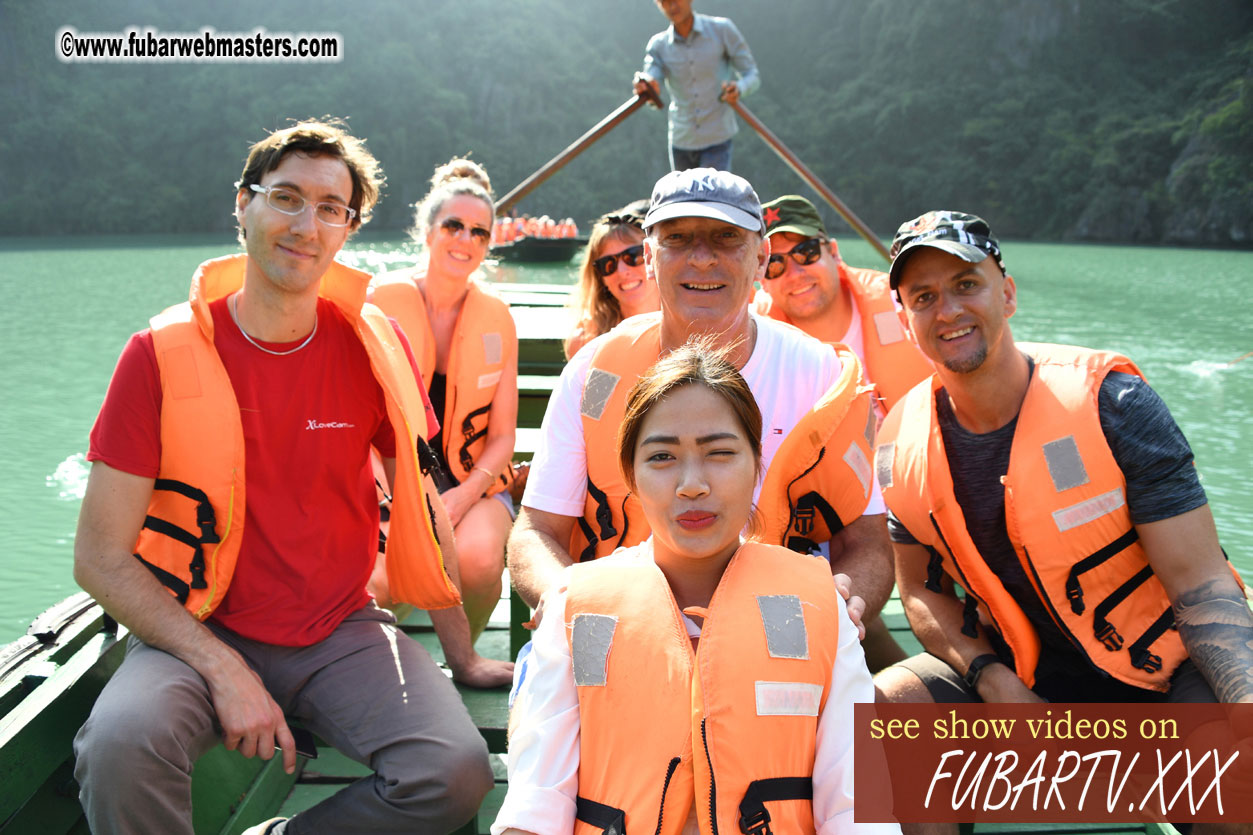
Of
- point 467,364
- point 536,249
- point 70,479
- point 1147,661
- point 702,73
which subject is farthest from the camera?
point 536,249

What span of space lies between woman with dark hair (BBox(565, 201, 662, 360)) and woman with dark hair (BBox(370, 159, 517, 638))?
0.34 meters

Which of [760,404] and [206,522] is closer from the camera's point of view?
[206,522]

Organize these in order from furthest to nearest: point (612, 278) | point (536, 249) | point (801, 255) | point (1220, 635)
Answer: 1. point (536, 249)
2. point (612, 278)
3. point (801, 255)
4. point (1220, 635)

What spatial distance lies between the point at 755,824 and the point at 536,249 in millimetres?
18456

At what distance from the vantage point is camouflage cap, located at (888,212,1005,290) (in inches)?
76.3

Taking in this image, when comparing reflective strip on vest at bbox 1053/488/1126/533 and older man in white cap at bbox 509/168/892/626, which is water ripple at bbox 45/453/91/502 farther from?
reflective strip on vest at bbox 1053/488/1126/533

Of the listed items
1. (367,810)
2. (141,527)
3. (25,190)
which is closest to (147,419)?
(141,527)

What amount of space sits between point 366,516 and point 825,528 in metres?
1.10

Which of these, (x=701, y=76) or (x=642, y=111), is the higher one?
(x=642, y=111)

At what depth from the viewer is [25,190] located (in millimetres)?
39594

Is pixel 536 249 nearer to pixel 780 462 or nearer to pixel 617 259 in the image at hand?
pixel 617 259

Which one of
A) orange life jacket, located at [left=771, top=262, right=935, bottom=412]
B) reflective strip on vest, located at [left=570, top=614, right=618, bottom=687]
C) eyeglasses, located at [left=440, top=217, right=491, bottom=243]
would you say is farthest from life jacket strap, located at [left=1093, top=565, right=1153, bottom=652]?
eyeglasses, located at [left=440, top=217, right=491, bottom=243]

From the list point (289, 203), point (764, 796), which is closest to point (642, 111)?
point (289, 203)

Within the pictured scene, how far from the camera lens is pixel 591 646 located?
4.89 ft
